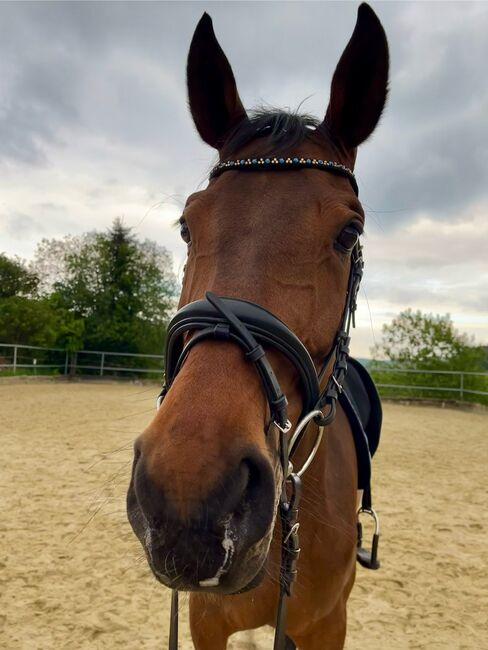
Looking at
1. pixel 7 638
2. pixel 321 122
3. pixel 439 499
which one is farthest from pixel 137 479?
pixel 439 499

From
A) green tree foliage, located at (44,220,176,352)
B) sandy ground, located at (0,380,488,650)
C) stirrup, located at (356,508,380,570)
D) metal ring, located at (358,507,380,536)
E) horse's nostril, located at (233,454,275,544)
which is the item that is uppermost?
green tree foliage, located at (44,220,176,352)

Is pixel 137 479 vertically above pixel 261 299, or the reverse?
pixel 261 299

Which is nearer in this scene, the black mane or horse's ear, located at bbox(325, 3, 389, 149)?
the black mane

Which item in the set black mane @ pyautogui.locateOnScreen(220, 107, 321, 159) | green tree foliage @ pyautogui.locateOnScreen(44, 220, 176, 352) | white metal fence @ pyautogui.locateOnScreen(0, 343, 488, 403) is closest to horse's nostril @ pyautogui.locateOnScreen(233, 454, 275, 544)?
black mane @ pyautogui.locateOnScreen(220, 107, 321, 159)

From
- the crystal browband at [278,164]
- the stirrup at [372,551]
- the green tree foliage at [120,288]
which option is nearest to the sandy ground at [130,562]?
the stirrup at [372,551]

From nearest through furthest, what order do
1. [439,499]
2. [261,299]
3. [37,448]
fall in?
[261,299] → [439,499] → [37,448]

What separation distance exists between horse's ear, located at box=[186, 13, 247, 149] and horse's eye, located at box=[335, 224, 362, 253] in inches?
34.4

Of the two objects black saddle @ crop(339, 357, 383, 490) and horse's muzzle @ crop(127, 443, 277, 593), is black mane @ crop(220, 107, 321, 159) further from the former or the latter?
black saddle @ crop(339, 357, 383, 490)

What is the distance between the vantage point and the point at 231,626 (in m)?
2.33

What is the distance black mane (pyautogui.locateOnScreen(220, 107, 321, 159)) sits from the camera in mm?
1879

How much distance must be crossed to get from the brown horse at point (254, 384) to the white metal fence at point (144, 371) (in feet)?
62.2

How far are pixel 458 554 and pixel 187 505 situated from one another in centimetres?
517

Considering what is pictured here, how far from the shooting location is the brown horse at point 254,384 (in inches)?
44.5

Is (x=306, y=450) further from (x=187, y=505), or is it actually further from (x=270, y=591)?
(x=187, y=505)
